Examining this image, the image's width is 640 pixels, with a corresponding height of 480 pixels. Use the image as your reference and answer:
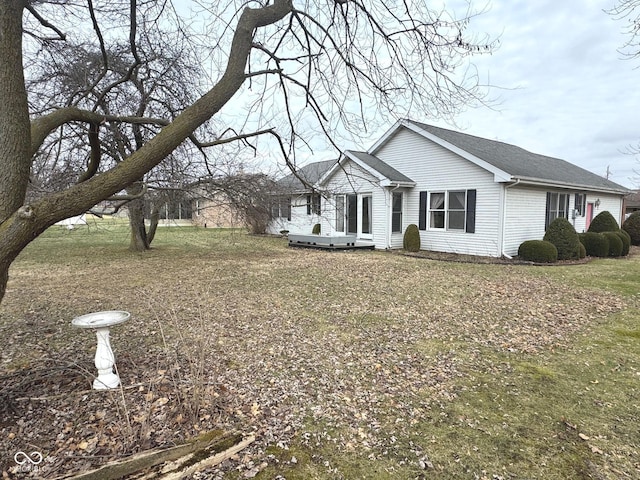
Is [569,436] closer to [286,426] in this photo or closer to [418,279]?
[286,426]

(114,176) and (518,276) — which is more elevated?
(114,176)

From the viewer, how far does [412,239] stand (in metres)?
13.5

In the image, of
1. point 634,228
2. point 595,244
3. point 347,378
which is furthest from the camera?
point 634,228

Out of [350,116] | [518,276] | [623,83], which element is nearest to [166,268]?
[350,116]

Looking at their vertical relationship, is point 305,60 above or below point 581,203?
above

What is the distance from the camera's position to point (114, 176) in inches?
91.2

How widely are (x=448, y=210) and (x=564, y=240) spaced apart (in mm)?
3652

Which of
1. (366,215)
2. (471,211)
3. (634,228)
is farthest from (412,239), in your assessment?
(634,228)

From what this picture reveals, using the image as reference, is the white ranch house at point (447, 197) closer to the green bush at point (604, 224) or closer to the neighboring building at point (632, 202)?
the green bush at point (604, 224)

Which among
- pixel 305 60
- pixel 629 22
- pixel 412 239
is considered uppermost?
pixel 629 22

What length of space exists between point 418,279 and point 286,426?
6.16 m

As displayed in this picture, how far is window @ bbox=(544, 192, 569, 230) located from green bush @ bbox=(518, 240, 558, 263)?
240 centimetres

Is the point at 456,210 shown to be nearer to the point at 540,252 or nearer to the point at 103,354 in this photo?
the point at 540,252

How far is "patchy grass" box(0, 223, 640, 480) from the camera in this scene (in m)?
2.52
